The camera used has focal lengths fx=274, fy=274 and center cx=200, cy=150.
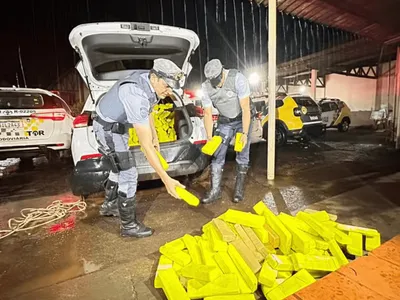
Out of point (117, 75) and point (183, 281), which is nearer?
point (183, 281)

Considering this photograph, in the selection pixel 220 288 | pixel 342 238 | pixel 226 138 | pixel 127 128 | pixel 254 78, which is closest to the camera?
pixel 220 288

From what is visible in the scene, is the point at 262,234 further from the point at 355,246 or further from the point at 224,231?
the point at 355,246

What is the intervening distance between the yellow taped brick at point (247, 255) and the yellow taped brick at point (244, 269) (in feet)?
0.16

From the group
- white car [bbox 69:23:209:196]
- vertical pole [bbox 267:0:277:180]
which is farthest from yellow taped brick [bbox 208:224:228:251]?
vertical pole [bbox 267:0:277:180]

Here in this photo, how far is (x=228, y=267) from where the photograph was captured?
186cm

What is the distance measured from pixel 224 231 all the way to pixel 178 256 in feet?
1.32

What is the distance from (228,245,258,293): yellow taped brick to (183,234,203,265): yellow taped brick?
243 millimetres

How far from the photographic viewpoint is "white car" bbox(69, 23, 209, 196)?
3.13 metres

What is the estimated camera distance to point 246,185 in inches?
175

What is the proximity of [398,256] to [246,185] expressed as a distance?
2.89 metres

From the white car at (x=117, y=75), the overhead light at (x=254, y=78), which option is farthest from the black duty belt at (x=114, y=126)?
the overhead light at (x=254, y=78)

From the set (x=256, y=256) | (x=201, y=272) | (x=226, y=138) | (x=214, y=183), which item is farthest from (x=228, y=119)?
(x=201, y=272)

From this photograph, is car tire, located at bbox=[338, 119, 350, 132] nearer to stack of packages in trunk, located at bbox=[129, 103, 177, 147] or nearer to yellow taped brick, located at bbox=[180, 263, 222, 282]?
stack of packages in trunk, located at bbox=[129, 103, 177, 147]

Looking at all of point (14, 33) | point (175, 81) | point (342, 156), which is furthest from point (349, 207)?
point (14, 33)
